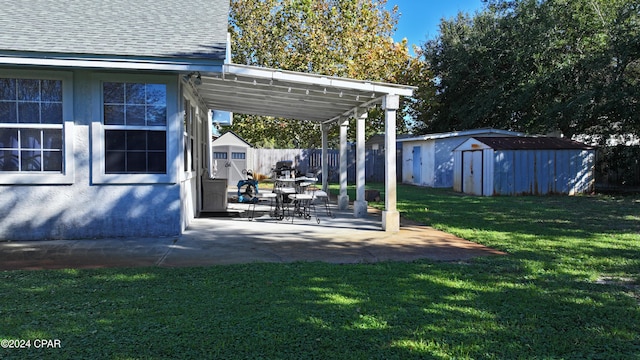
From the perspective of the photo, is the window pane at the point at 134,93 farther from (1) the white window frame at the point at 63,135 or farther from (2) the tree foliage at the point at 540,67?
(2) the tree foliage at the point at 540,67

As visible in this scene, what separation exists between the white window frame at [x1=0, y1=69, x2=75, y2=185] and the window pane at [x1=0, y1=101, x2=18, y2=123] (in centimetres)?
8

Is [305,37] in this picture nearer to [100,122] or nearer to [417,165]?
[417,165]

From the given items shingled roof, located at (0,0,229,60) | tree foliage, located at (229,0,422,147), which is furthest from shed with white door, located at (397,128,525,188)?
shingled roof, located at (0,0,229,60)

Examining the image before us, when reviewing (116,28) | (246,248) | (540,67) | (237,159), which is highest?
(540,67)

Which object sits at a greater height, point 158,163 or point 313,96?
point 313,96

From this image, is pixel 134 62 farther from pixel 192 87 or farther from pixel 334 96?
pixel 334 96

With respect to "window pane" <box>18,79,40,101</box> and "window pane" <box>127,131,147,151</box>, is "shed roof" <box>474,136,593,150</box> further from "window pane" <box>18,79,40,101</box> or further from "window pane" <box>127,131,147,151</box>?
"window pane" <box>18,79,40,101</box>

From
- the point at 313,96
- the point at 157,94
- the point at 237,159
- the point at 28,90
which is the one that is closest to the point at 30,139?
the point at 28,90

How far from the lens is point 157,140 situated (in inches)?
322

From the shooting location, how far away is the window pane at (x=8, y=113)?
7.73m

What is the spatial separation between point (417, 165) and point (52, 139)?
728 inches

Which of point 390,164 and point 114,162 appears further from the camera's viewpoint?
point 390,164

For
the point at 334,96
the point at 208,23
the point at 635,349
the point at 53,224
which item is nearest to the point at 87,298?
the point at 53,224

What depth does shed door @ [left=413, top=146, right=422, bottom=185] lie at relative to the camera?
23.6m
